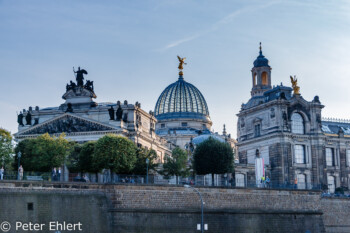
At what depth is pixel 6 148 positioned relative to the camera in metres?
64.4

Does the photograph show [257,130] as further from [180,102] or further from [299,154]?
[180,102]

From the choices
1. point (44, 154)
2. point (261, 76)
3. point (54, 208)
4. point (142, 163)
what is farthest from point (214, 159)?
point (261, 76)

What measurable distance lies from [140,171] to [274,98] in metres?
27.3

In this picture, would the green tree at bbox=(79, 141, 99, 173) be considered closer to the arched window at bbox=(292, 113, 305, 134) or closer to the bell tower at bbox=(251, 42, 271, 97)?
the arched window at bbox=(292, 113, 305, 134)

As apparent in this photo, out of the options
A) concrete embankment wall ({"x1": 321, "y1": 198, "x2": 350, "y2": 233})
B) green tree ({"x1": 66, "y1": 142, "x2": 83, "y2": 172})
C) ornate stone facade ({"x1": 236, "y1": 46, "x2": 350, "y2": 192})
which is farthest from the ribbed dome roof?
concrete embankment wall ({"x1": 321, "y1": 198, "x2": 350, "y2": 233})

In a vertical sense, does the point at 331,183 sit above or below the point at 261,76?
below

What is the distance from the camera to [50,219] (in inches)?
Result: 1785

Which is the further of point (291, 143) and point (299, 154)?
point (299, 154)

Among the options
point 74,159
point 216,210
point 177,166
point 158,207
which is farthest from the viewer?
point 177,166

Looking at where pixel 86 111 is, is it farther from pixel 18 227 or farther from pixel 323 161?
pixel 18 227

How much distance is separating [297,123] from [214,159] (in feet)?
82.1

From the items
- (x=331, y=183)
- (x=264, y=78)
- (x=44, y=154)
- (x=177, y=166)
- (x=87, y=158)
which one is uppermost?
(x=264, y=78)

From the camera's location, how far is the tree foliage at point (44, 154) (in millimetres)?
64625

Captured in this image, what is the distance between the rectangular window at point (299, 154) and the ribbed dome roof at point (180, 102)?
4307 centimetres
